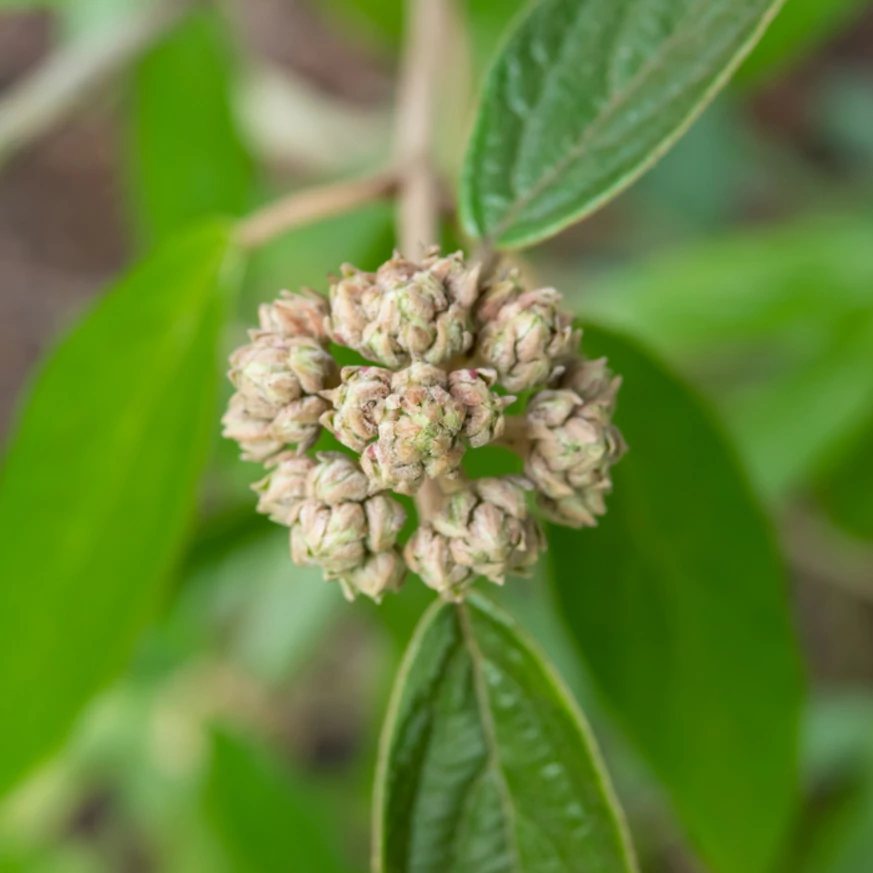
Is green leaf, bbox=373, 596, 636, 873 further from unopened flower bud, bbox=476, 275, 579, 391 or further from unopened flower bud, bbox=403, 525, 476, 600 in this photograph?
unopened flower bud, bbox=476, 275, 579, 391

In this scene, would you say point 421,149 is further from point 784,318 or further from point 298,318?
point 784,318

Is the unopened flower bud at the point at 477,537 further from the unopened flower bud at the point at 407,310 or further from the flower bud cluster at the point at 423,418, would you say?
the unopened flower bud at the point at 407,310

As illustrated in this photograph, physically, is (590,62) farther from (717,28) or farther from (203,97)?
(203,97)

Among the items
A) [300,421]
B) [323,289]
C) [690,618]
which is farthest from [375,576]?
[323,289]

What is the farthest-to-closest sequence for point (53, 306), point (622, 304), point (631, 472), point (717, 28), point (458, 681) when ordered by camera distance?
point (53, 306), point (622, 304), point (631, 472), point (458, 681), point (717, 28)

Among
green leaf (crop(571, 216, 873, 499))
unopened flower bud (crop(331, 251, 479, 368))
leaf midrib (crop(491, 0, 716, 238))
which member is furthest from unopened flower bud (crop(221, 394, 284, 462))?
green leaf (crop(571, 216, 873, 499))

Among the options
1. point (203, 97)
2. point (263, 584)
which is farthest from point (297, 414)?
point (263, 584)

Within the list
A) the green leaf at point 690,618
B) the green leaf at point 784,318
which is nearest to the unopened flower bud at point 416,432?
the green leaf at point 690,618
